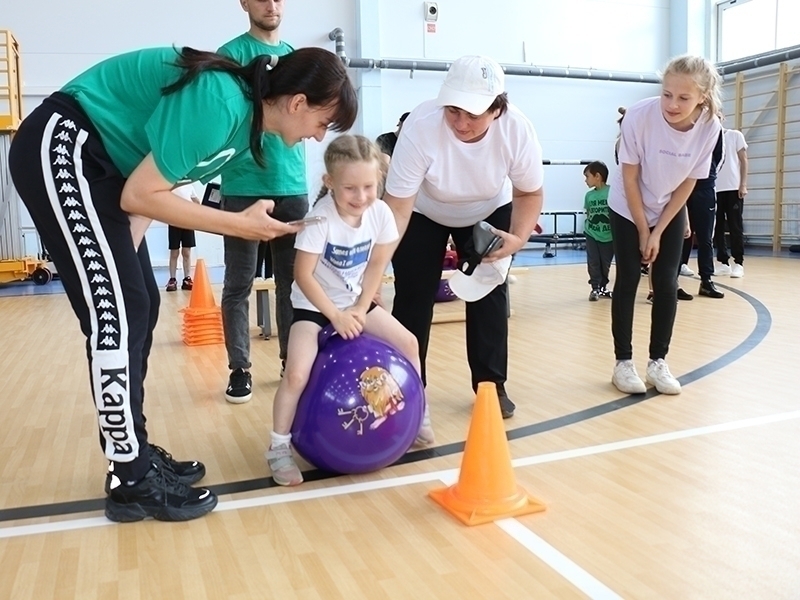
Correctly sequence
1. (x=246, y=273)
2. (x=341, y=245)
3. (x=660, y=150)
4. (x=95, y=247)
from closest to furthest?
(x=95, y=247)
(x=341, y=245)
(x=660, y=150)
(x=246, y=273)

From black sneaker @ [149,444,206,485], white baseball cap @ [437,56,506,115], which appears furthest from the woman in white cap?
black sneaker @ [149,444,206,485]

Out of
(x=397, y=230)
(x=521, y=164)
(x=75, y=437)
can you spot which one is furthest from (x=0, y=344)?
(x=521, y=164)

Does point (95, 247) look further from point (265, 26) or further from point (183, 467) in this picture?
point (265, 26)

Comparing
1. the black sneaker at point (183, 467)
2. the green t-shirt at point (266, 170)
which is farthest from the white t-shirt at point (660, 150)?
the black sneaker at point (183, 467)

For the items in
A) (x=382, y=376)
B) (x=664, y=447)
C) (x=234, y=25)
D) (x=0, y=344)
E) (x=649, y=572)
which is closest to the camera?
(x=649, y=572)

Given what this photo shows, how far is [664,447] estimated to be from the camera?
95.8 inches

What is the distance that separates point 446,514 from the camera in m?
1.97

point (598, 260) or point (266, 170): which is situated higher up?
point (266, 170)

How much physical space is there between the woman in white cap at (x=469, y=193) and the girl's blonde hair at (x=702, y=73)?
680 mm

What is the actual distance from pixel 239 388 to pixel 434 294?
101 cm

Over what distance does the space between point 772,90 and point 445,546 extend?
10.9 m

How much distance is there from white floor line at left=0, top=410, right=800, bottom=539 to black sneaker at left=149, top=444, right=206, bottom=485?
22 cm

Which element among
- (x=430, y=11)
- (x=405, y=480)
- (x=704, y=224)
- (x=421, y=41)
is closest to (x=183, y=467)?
(x=405, y=480)

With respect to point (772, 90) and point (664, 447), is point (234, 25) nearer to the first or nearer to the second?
point (772, 90)
